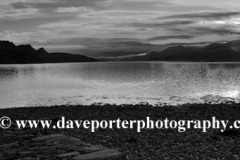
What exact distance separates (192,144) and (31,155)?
7.74 metres

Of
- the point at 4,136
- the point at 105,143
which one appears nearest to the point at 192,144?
the point at 105,143

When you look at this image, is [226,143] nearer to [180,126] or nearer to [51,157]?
[180,126]

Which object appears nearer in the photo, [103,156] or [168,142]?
[103,156]

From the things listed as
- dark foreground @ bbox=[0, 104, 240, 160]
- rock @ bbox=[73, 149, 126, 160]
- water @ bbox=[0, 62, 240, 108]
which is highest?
rock @ bbox=[73, 149, 126, 160]

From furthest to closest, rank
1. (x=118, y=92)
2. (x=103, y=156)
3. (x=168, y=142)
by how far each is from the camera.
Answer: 1. (x=118, y=92)
2. (x=168, y=142)
3. (x=103, y=156)

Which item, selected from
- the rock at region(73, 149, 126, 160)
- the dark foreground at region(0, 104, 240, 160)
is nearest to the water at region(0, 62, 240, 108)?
the dark foreground at region(0, 104, 240, 160)

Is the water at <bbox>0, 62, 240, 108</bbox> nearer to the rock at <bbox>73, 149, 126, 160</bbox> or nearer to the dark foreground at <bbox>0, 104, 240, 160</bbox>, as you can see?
the dark foreground at <bbox>0, 104, 240, 160</bbox>

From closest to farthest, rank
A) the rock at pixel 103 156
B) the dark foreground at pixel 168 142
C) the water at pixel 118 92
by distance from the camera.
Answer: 1. the rock at pixel 103 156
2. the dark foreground at pixel 168 142
3. the water at pixel 118 92

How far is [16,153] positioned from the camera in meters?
10.1

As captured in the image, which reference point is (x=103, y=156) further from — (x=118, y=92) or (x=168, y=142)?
(x=118, y=92)

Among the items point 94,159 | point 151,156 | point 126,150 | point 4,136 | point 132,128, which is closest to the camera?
Result: point 94,159

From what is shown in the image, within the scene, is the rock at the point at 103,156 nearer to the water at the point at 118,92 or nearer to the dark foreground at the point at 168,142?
the dark foreground at the point at 168,142

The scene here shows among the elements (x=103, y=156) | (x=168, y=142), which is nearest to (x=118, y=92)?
(x=168, y=142)

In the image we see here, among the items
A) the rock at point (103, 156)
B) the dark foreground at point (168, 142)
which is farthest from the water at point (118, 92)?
the rock at point (103, 156)
